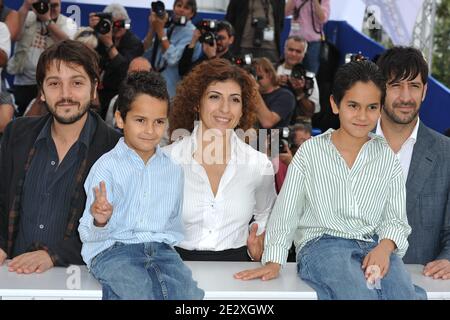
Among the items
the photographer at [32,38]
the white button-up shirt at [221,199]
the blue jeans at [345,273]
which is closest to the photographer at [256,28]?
the photographer at [32,38]

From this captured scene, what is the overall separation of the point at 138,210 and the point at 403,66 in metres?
1.35

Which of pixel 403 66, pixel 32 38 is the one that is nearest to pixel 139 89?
pixel 403 66

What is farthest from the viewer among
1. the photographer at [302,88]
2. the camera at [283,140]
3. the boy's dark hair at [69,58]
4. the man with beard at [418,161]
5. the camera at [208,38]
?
the photographer at [302,88]

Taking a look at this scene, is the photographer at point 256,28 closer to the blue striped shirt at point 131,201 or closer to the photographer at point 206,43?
the photographer at point 206,43

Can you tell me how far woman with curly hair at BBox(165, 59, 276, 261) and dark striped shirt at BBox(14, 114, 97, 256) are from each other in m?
0.44

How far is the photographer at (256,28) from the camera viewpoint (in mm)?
6727

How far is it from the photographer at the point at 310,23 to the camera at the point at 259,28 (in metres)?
0.71

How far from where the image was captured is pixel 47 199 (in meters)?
2.98

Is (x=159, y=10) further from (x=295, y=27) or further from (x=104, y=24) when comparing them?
(x=295, y=27)

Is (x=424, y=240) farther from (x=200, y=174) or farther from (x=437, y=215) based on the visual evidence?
(x=200, y=174)

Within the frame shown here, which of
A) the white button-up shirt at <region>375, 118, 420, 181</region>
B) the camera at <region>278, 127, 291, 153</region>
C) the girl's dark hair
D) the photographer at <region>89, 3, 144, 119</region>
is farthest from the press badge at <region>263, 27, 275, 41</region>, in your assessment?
the white button-up shirt at <region>375, 118, 420, 181</region>

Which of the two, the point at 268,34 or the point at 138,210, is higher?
the point at 268,34

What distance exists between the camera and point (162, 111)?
288 centimetres

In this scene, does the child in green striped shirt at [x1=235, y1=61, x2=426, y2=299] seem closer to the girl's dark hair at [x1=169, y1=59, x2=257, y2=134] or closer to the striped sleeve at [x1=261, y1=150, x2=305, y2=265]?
the striped sleeve at [x1=261, y1=150, x2=305, y2=265]
